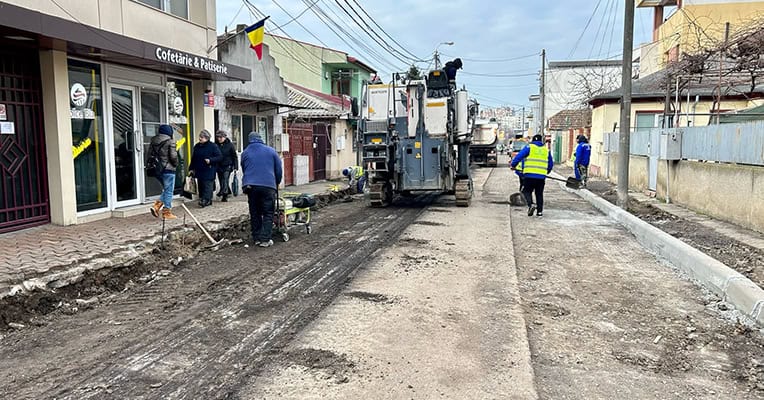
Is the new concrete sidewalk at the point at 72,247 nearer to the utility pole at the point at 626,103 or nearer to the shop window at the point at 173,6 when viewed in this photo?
the shop window at the point at 173,6

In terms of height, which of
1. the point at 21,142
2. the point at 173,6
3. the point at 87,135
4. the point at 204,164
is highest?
the point at 173,6

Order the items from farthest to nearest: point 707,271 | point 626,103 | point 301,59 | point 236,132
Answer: point 301,59, point 236,132, point 626,103, point 707,271

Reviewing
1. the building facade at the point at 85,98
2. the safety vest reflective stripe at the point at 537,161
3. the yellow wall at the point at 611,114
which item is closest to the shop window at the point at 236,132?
the building facade at the point at 85,98

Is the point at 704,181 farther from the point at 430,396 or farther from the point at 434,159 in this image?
the point at 430,396

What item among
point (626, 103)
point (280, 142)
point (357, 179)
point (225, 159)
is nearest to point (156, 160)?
point (225, 159)

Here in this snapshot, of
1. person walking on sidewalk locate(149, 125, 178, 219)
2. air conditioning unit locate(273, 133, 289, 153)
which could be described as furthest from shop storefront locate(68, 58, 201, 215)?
air conditioning unit locate(273, 133, 289, 153)

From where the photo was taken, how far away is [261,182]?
27.0 feet

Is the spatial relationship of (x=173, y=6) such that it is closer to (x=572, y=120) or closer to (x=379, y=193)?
(x=379, y=193)

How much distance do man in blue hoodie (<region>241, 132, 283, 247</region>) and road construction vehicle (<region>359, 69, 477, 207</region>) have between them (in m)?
4.52

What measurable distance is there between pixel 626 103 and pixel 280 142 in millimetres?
9818

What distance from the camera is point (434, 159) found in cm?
1281

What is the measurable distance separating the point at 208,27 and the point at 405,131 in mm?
4995

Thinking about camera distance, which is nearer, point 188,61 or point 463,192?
point 188,61

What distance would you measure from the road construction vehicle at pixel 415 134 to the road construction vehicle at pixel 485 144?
21853 mm
